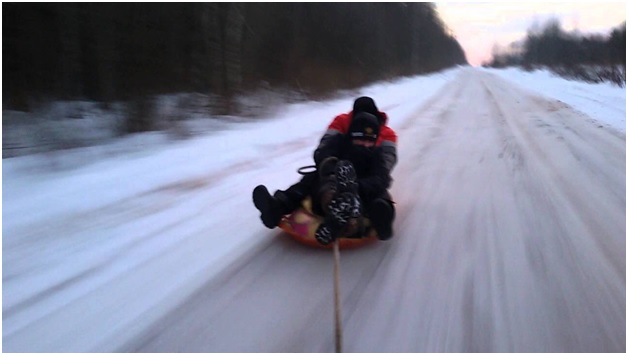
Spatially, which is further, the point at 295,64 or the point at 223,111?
the point at 295,64

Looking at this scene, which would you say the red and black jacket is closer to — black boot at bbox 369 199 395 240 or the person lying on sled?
the person lying on sled

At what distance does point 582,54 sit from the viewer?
23.1 meters

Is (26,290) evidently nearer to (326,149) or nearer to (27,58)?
(326,149)

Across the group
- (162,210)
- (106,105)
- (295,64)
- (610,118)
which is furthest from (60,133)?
(295,64)

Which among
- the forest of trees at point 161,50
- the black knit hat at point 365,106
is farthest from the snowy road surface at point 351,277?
the forest of trees at point 161,50

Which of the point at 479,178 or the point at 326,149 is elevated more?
the point at 326,149

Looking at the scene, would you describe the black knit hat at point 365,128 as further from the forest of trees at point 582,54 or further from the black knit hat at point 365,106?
the forest of trees at point 582,54

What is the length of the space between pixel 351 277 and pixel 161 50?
11.5 m

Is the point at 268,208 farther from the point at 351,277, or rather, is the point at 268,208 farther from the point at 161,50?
the point at 161,50

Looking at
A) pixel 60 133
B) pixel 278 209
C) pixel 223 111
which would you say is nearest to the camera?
pixel 278 209

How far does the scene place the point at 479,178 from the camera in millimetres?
6445

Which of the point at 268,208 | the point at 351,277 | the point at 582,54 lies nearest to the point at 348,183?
the point at 351,277

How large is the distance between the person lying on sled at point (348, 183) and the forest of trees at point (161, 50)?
6.19m

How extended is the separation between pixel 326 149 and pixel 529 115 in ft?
33.0
